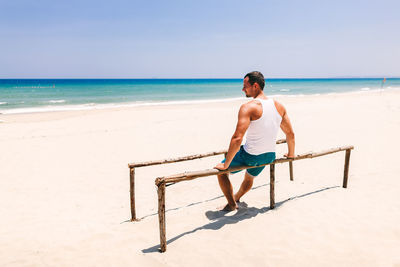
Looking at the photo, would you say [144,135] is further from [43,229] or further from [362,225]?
[362,225]

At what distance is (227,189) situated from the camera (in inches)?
153

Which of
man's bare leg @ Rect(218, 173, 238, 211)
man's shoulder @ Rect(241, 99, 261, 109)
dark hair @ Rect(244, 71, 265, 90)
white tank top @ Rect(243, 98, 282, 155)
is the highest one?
dark hair @ Rect(244, 71, 265, 90)

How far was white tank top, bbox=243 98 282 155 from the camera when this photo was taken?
130 inches

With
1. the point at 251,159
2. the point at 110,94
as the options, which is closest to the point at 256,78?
the point at 251,159

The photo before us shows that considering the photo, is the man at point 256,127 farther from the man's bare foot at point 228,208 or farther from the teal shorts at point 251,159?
the man's bare foot at point 228,208

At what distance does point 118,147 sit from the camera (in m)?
8.62

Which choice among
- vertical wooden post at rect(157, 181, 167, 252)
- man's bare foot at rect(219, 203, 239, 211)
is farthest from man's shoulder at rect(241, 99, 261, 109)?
man's bare foot at rect(219, 203, 239, 211)

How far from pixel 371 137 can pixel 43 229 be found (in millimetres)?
9394

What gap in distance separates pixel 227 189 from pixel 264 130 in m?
1.06

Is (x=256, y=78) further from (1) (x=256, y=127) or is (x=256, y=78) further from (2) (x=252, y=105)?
(1) (x=256, y=127)

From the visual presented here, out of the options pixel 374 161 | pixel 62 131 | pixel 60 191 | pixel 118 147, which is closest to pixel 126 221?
pixel 60 191

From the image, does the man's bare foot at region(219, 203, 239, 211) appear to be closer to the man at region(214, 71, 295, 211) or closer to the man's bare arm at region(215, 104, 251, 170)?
the man at region(214, 71, 295, 211)

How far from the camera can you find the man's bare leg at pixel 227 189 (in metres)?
3.78

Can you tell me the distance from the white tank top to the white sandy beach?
1062 millimetres
